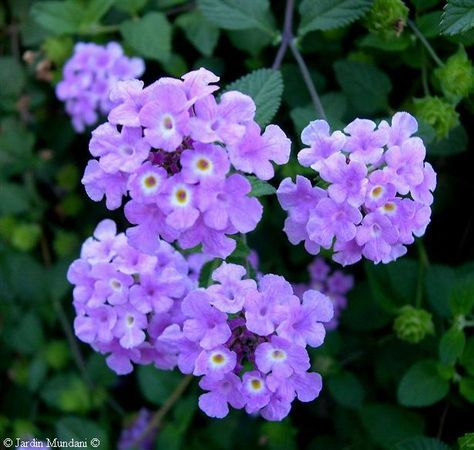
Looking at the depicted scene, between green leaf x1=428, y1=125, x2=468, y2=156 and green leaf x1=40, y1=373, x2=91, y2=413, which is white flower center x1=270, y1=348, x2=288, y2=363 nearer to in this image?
green leaf x1=428, y1=125, x2=468, y2=156

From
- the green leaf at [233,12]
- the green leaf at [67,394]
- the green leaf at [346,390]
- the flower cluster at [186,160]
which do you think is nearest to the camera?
the flower cluster at [186,160]

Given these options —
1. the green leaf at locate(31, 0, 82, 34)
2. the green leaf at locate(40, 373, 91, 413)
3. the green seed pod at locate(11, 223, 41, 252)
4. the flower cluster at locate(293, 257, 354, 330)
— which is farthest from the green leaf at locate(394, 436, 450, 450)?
the green leaf at locate(31, 0, 82, 34)

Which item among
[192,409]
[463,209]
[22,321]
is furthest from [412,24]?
[22,321]

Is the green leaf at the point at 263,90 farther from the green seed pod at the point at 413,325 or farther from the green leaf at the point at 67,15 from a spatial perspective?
the green leaf at the point at 67,15

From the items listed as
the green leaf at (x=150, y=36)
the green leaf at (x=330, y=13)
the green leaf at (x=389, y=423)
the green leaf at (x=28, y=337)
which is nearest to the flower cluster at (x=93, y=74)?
the green leaf at (x=150, y=36)

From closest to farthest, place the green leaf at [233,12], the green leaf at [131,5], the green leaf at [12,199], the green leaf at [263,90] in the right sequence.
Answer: the green leaf at [263,90] → the green leaf at [233,12] → the green leaf at [131,5] → the green leaf at [12,199]

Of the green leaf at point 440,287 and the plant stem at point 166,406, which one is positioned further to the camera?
the plant stem at point 166,406

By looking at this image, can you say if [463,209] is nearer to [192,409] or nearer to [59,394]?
[192,409]

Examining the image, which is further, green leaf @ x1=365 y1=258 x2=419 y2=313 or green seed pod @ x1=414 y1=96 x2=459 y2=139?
green leaf @ x1=365 y1=258 x2=419 y2=313
